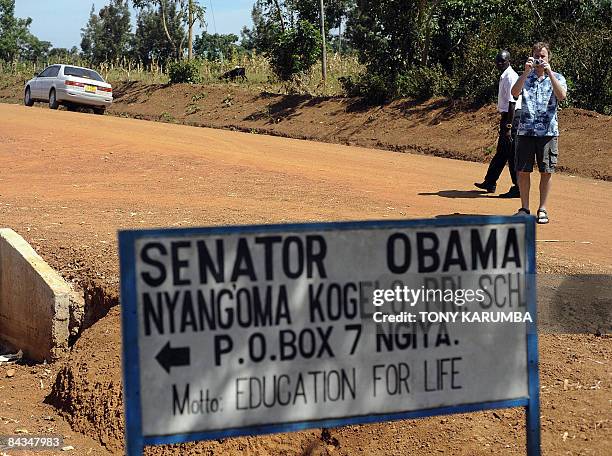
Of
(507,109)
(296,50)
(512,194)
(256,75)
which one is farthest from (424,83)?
(256,75)

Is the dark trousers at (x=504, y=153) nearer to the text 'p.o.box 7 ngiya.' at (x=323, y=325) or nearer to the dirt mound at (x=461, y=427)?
the dirt mound at (x=461, y=427)

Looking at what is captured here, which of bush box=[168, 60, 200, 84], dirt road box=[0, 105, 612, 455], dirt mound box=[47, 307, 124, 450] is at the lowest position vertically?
dirt mound box=[47, 307, 124, 450]

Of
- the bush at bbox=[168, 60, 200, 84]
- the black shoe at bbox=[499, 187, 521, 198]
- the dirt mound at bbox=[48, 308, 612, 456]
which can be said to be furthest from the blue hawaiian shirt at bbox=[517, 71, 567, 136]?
the bush at bbox=[168, 60, 200, 84]

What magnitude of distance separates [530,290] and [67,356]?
468 centimetres

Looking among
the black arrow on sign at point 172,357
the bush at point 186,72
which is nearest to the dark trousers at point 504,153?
the black arrow on sign at point 172,357

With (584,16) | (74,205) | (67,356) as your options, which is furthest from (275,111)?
(67,356)

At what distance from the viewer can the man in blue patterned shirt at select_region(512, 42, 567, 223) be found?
8.30m

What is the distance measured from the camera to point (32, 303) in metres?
7.57

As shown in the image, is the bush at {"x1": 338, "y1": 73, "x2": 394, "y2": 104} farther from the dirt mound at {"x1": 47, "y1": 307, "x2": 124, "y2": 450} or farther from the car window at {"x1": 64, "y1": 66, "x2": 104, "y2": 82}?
the dirt mound at {"x1": 47, "y1": 307, "x2": 124, "y2": 450}

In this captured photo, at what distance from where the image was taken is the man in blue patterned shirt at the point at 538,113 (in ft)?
27.2

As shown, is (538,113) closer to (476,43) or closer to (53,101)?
(476,43)

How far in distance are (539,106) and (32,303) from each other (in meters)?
5.26

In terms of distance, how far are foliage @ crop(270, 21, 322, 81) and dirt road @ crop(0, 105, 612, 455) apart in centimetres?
955

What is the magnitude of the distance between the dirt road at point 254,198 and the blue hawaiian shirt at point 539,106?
1151 millimetres
